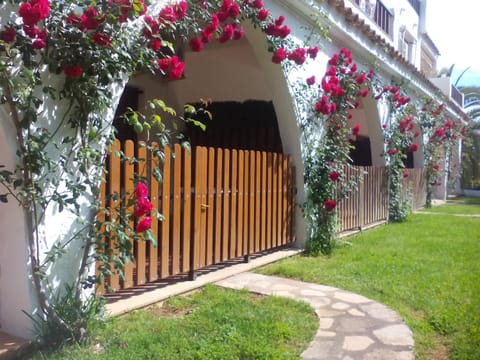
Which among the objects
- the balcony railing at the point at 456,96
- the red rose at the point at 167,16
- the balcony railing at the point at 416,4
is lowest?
the red rose at the point at 167,16

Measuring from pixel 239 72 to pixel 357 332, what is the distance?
603cm

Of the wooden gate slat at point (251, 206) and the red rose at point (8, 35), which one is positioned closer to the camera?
the red rose at point (8, 35)

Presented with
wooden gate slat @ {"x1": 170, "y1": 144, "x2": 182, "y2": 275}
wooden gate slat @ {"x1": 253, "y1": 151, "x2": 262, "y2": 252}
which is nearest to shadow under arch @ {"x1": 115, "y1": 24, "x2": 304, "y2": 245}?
wooden gate slat @ {"x1": 253, "y1": 151, "x2": 262, "y2": 252}

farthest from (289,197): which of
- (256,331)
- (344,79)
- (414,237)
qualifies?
(256,331)

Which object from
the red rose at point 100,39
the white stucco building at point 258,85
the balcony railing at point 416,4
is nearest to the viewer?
the red rose at point 100,39

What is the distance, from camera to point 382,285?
4895 millimetres

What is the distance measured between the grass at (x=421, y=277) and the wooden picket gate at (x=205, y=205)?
585 mm

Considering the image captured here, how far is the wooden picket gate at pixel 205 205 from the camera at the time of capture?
398 centimetres

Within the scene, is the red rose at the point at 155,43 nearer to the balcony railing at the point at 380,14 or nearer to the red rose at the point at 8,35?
the red rose at the point at 8,35

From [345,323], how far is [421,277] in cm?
187

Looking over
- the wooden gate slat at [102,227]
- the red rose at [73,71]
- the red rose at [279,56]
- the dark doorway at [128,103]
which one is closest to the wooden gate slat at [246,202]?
the red rose at [279,56]

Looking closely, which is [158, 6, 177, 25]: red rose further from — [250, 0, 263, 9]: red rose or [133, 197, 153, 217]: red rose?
[250, 0, 263, 9]: red rose

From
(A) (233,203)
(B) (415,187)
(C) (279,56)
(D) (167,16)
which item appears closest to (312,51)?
(C) (279,56)

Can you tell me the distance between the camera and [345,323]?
3.82 m
